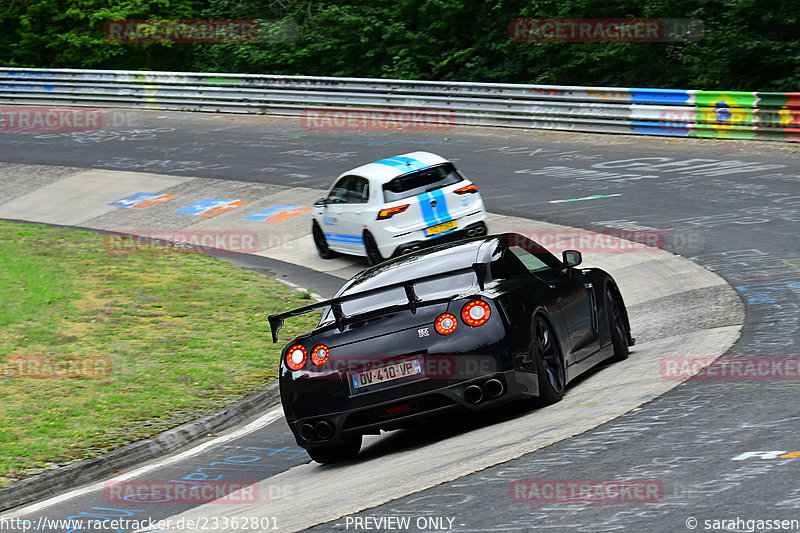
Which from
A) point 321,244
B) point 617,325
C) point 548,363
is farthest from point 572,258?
point 321,244

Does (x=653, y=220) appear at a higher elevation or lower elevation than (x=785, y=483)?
lower

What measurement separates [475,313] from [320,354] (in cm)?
114

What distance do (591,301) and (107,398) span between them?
4613 millimetres

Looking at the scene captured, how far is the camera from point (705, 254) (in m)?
14.4

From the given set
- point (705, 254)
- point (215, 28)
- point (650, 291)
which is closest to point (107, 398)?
point (650, 291)

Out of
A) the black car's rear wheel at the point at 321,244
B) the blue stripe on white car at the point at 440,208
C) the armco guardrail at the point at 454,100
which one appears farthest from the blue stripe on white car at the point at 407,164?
the armco guardrail at the point at 454,100

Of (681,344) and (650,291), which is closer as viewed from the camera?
(681,344)

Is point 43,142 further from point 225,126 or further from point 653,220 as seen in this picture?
point 653,220

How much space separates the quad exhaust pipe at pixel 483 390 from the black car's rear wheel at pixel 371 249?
31.2 ft

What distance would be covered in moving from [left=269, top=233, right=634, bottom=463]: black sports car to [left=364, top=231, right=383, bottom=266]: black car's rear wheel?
28.1 ft

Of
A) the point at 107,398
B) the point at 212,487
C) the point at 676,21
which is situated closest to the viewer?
the point at 212,487

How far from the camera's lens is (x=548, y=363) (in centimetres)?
814

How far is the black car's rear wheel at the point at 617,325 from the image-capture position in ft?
31.2

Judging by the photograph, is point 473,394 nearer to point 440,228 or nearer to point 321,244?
point 440,228
